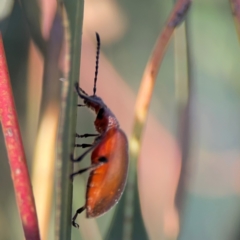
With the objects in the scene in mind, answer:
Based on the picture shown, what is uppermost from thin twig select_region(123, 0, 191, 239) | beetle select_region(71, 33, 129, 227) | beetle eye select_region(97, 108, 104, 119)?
thin twig select_region(123, 0, 191, 239)

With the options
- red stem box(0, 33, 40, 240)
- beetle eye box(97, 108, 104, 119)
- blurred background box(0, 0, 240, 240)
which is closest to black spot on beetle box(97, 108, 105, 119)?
beetle eye box(97, 108, 104, 119)

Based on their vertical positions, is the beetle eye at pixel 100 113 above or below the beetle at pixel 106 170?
above

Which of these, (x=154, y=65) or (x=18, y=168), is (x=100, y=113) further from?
(x=18, y=168)

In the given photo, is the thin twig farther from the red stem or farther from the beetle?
the red stem

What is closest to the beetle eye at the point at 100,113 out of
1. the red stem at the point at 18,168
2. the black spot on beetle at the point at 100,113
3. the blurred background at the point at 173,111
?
the black spot on beetle at the point at 100,113

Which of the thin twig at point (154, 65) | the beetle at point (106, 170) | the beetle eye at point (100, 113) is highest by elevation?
the thin twig at point (154, 65)

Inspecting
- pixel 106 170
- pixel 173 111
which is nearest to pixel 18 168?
pixel 106 170

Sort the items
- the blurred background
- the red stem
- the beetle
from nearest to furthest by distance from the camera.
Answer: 1. the red stem
2. the beetle
3. the blurred background

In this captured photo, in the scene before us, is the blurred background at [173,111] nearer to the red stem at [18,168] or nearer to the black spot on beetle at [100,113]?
the black spot on beetle at [100,113]
